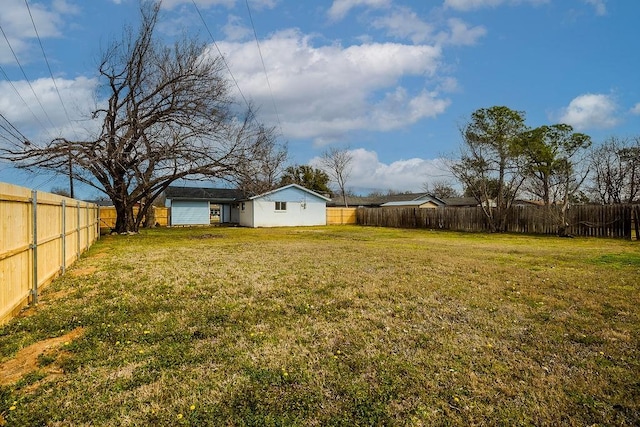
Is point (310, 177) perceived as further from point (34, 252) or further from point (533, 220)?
point (34, 252)

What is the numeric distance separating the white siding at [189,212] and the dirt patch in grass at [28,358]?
27223 mm

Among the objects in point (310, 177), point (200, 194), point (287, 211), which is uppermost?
point (310, 177)

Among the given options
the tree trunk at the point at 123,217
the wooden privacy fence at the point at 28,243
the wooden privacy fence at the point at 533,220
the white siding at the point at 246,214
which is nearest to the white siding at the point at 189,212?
the white siding at the point at 246,214

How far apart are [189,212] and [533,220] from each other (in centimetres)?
2508

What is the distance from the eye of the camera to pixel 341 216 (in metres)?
32.0

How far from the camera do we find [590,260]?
9188 millimetres

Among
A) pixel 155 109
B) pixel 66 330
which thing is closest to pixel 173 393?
pixel 66 330

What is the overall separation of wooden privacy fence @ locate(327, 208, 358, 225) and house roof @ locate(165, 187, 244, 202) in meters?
8.64

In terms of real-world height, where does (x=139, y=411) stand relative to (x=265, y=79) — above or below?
below

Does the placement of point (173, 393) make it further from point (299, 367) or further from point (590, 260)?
point (590, 260)

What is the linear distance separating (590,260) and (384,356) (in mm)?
8705

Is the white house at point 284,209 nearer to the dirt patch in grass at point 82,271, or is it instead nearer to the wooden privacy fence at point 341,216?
the wooden privacy fence at point 341,216

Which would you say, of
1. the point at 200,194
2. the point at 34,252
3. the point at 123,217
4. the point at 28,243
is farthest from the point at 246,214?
the point at 28,243

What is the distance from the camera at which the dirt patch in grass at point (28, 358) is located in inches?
117
